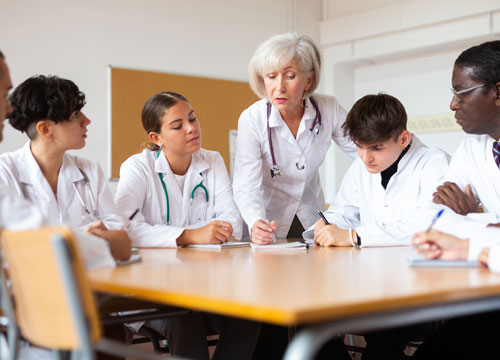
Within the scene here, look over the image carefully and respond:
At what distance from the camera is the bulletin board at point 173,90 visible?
5285 millimetres

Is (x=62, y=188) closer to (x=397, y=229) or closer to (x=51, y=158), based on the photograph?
(x=51, y=158)

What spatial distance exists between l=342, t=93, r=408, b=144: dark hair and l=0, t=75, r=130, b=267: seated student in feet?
3.14

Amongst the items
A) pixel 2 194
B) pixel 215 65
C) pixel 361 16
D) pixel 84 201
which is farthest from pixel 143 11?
pixel 2 194

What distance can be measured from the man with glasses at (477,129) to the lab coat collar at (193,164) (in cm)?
99

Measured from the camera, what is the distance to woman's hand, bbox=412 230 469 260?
63.5 inches

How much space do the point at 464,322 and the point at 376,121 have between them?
2.91ft

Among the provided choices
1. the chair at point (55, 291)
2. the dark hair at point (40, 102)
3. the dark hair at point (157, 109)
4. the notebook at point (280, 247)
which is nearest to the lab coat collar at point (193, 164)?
the dark hair at point (157, 109)

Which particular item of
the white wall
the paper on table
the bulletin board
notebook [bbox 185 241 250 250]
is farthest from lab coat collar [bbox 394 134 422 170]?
the white wall

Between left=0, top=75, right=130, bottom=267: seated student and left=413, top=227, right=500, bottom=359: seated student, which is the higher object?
left=0, top=75, right=130, bottom=267: seated student

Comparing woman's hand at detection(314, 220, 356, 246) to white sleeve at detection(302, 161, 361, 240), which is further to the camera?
white sleeve at detection(302, 161, 361, 240)

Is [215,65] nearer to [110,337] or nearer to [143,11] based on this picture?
[143,11]

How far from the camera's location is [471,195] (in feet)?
7.54

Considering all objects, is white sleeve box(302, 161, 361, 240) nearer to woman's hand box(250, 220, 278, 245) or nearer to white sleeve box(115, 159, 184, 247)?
woman's hand box(250, 220, 278, 245)

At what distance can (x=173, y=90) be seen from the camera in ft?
18.4
